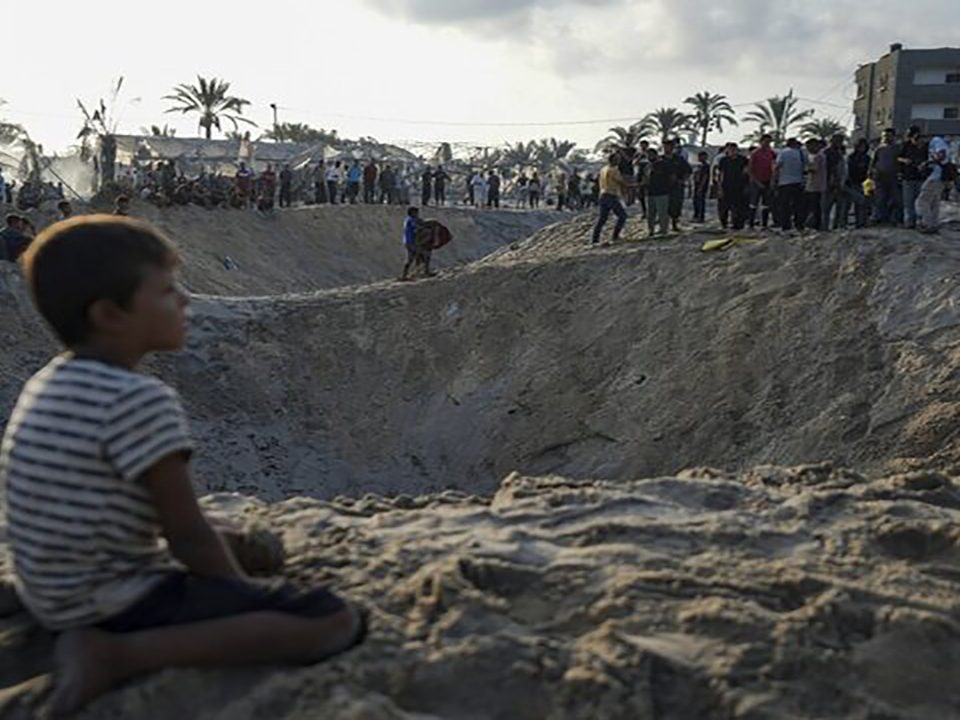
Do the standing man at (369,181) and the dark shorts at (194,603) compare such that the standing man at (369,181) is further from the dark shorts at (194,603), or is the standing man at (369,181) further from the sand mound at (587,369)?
the dark shorts at (194,603)

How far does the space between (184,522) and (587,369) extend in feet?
33.1

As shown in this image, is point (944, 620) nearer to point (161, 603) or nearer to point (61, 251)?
point (161, 603)

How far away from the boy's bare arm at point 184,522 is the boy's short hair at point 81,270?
45 cm

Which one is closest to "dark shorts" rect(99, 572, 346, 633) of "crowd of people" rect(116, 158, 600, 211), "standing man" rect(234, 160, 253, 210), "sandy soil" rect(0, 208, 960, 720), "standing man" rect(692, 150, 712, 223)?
"sandy soil" rect(0, 208, 960, 720)

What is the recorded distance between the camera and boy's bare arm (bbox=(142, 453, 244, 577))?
103 inches

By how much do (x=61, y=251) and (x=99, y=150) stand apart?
31224 millimetres

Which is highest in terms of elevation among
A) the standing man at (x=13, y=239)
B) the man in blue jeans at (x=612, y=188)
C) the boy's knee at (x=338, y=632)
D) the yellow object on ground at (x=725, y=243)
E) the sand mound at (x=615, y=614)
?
the man in blue jeans at (x=612, y=188)

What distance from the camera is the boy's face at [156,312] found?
272 centimetres

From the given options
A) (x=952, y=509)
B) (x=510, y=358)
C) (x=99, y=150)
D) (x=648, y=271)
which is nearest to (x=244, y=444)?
(x=510, y=358)

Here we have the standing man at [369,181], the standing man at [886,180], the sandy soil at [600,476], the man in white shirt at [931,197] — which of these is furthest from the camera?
the standing man at [369,181]

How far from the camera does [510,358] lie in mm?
13328

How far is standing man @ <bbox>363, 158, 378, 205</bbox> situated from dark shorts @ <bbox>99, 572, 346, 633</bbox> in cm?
2993

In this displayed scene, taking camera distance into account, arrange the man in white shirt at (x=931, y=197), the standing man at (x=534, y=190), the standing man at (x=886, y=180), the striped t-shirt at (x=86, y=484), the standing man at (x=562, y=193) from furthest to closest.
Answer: the standing man at (x=534, y=190) < the standing man at (x=562, y=193) < the standing man at (x=886, y=180) < the man in white shirt at (x=931, y=197) < the striped t-shirt at (x=86, y=484)

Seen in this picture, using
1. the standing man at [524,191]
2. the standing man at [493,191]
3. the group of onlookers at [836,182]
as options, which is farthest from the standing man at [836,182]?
the standing man at [524,191]
